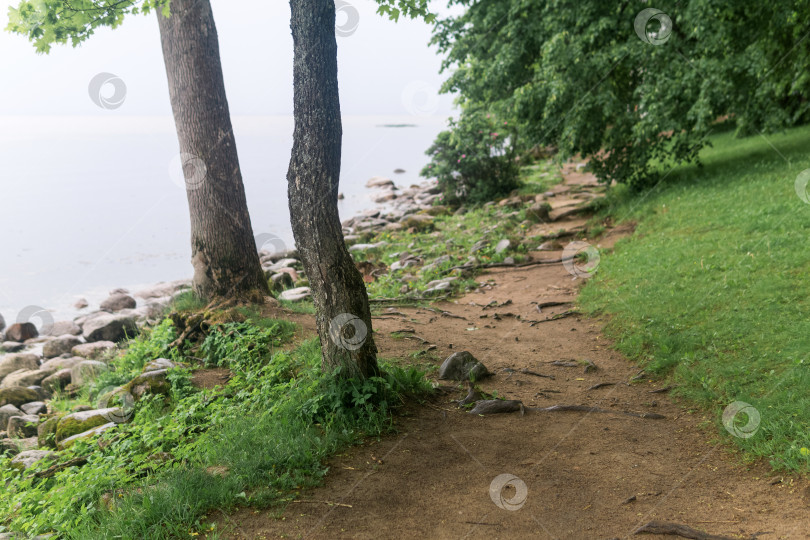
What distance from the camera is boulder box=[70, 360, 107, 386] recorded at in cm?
852

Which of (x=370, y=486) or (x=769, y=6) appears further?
(x=769, y=6)

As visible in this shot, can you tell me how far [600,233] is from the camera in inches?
482

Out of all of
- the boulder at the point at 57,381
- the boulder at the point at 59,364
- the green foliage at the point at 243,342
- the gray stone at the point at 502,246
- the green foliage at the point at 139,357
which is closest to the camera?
the green foliage at the point at 243,342

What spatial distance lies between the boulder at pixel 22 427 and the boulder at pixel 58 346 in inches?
122

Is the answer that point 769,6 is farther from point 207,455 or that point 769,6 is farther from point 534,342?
point 207,455

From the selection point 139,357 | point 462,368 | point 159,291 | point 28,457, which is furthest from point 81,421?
point 159,291

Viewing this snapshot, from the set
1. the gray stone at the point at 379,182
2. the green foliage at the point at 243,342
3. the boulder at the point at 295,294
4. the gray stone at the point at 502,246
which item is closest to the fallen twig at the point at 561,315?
the green foliage at the point at 243,342

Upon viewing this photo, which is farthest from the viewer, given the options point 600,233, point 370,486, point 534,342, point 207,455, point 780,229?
point 600,233

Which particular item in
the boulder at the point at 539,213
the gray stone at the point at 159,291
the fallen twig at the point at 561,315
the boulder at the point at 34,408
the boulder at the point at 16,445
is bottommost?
the boulder at the point at 34,408

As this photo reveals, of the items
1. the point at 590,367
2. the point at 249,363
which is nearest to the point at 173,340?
the point at 249,363

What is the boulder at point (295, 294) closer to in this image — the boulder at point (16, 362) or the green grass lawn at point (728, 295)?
the boulder at point (16, 362)

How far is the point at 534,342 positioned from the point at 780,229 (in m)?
4.11

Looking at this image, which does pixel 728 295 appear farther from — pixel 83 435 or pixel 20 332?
pixel 20 332

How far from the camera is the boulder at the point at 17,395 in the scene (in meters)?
8.27
